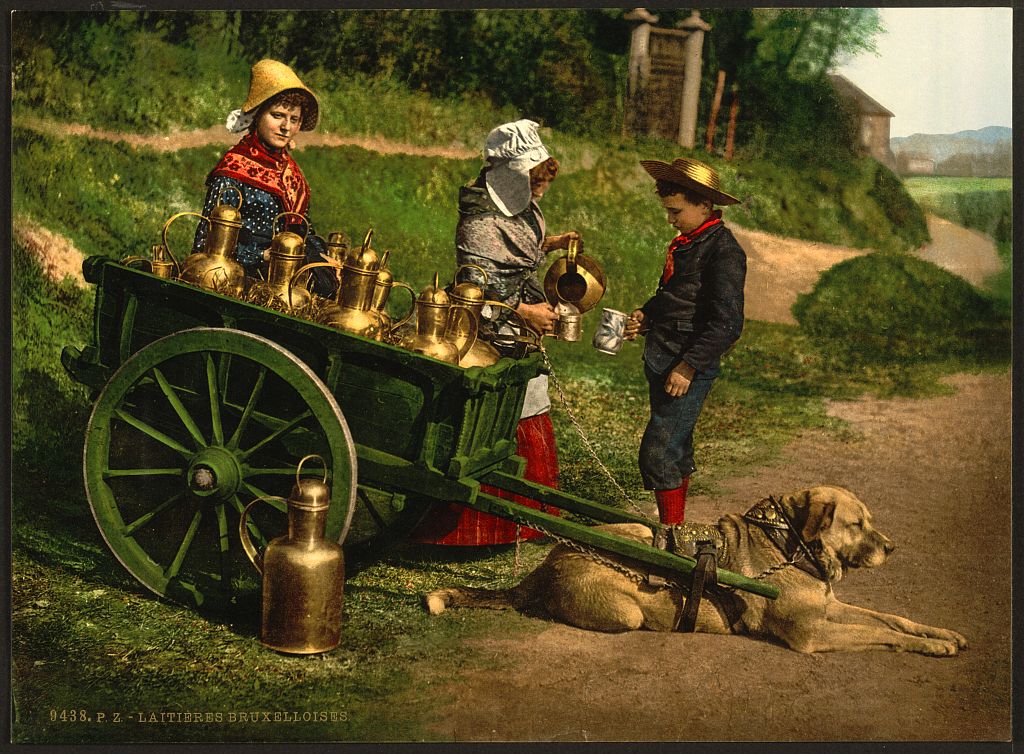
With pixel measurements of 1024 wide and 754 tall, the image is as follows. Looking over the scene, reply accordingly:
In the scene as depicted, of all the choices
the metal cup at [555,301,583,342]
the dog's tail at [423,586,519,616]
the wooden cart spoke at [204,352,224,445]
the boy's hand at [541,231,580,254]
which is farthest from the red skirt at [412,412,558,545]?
the wooden cart spoke at [204,352,224,445]

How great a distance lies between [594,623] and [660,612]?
0.30 meters

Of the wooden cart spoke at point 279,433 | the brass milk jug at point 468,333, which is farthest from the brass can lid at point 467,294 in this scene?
the wooden cart spoke at point 279,433

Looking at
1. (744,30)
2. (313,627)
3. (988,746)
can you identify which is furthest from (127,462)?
(988,746)

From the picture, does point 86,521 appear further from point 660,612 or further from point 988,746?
point 988,746

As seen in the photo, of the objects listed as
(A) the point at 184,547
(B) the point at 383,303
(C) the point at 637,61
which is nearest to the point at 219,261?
(B) the point at 383,303

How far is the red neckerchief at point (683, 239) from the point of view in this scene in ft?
21.9

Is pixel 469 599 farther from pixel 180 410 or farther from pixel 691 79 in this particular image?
pixel 691 79

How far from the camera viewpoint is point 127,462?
21.6 ft

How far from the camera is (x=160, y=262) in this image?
6.25m

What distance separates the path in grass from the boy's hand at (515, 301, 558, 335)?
0.93 meters

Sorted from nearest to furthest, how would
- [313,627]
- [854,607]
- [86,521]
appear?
[313,627]
[854,607]
[86,521]

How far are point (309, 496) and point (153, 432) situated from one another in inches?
33.7

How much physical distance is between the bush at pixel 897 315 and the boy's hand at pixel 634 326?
95 cm

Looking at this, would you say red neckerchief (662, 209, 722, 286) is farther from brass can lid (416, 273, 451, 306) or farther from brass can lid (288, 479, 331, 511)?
brass can lid (288, 479, 331, 511)
